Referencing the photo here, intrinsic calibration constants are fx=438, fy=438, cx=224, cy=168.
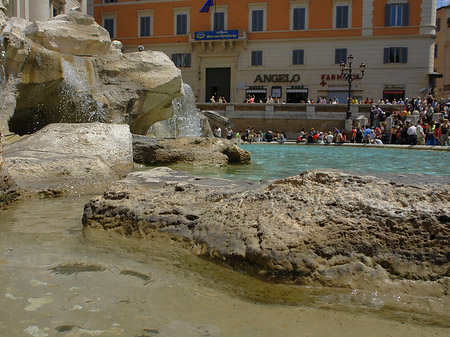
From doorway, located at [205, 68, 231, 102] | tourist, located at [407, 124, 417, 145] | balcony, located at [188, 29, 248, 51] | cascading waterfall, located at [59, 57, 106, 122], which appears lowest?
tourist, located at [407, 124, 417, 145]

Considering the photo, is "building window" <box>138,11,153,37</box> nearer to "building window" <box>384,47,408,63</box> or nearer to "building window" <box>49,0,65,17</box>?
"building window" <box>49,0,65,17</box>

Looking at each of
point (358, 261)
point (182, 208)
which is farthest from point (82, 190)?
point (358, 261)

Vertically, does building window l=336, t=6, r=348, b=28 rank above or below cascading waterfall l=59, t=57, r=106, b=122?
above

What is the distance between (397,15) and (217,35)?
13.3 m

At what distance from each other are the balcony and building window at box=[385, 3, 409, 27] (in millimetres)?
10517

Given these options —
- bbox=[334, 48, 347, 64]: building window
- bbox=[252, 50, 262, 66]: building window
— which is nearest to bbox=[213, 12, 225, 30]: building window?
bbox=[252, 50, 262, 66]: building window

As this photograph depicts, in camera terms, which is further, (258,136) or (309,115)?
(309,115)

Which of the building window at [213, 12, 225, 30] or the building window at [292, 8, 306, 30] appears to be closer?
the building window at [292, 8, 306, 30]

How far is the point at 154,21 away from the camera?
3612 cm

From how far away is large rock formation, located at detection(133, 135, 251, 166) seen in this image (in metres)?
7.66

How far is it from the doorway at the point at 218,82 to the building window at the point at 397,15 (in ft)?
40.6

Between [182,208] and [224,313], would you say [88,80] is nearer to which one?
[182,208]

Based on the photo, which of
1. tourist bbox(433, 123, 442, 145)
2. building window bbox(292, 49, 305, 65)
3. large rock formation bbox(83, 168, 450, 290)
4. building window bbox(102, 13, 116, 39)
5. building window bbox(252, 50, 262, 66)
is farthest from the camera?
building window bbox(102, 13, 116, 39)

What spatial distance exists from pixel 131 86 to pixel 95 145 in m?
3.02
